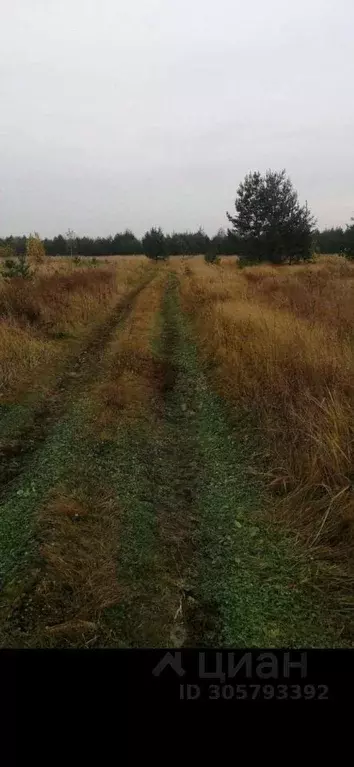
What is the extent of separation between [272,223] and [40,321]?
2919 cm

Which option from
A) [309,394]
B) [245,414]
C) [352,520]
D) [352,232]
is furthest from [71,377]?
[352,232]

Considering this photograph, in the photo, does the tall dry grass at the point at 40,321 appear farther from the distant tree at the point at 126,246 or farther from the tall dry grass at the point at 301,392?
the distant tree at the point at 126,246

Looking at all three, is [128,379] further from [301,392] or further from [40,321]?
[40,321]

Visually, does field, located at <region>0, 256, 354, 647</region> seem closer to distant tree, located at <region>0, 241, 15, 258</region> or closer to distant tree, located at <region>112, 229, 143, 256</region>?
distant tree, located at <region>0, 241, 15, 258</region>

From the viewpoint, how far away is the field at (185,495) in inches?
100

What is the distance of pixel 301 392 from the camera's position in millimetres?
5098

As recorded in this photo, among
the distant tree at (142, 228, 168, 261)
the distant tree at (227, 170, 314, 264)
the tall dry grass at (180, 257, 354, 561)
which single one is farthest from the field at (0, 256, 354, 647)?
the distant tree at (142, 228, 168, 261)

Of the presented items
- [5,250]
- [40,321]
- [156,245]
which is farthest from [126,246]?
[40,321]

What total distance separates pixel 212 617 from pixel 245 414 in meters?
3.32

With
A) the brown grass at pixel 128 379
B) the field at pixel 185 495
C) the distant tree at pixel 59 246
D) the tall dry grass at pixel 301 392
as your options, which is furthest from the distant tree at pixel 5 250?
the distant tree at pixel 59 246

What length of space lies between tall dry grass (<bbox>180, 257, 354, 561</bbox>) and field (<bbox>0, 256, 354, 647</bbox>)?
22mm

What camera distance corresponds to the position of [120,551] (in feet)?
10.2

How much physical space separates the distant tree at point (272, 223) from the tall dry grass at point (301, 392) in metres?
26.5
